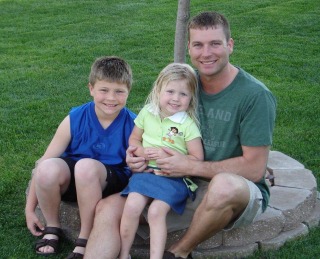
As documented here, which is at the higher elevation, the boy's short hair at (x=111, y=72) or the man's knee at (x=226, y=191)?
the boy's short hair at (x=111, y=72)

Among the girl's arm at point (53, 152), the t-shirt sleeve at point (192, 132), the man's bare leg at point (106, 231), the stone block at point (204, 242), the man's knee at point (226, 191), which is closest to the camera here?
the man's knee at point (226, 191)

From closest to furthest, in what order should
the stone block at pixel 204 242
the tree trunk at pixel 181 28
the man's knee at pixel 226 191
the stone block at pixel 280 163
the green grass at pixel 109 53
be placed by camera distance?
the man's knee at pixel 226 191 < the stone block at pixel 204 242 < the stone block at pixel 280 163 < the tree trunk at pixel 181 28 < the green grass at pixel 109 53

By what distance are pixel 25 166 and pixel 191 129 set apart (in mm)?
2048

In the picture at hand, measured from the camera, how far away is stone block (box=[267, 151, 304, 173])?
13.6ft

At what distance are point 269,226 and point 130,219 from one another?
100 cm

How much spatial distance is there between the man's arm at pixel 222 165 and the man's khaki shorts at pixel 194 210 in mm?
98

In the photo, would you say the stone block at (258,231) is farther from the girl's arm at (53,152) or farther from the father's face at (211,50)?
the girl's arm at (53,152)

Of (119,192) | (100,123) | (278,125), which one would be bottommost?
(278,125)

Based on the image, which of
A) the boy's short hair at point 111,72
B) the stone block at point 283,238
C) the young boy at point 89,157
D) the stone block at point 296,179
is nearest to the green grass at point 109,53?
the stone block at point 283,238

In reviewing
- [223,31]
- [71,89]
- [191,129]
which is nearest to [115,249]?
[191,129]

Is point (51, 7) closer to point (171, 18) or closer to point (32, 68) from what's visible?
point (171, 18)

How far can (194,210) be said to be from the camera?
10.3ft

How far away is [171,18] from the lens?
10820mm

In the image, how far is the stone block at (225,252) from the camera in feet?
10.4
